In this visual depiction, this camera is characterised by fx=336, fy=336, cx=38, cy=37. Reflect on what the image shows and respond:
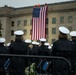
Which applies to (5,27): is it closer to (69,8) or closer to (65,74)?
(69,8)

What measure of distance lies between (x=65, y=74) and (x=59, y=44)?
1.47 metres

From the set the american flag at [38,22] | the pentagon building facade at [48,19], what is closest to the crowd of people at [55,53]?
the american flag at [38,22]

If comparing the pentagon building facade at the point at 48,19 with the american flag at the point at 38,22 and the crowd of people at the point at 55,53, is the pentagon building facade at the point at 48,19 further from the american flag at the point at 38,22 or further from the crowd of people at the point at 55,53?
the crowd of people at the point at 55,53

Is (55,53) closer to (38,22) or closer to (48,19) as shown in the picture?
(38,22)

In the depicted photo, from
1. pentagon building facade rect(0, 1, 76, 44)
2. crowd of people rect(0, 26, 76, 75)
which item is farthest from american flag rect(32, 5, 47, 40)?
pentagon building facade rect(0, 1, 76, 44)

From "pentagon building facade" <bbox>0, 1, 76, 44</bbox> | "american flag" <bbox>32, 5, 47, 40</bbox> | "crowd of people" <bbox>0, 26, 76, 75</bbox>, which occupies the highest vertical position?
"pentagon building facade" <bbox>0, 1, 76, 44</bbox>

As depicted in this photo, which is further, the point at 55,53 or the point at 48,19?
the point at 48,19

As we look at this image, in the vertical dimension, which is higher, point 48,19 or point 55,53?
point 48,19

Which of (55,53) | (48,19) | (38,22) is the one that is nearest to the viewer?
(55,53)

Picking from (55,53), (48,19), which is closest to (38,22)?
(55,53)

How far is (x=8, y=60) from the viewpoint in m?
6.03

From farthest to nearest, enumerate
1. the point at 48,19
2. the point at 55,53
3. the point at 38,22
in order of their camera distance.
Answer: the point at 48,19 < the point at 38,22 < the point at 55,53

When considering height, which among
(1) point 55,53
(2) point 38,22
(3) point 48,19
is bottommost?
(1) point 55,53

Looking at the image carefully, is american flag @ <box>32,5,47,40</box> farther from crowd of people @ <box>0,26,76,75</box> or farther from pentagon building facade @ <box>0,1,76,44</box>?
pentagon building facade @ <box>0,1,76,44</box>
